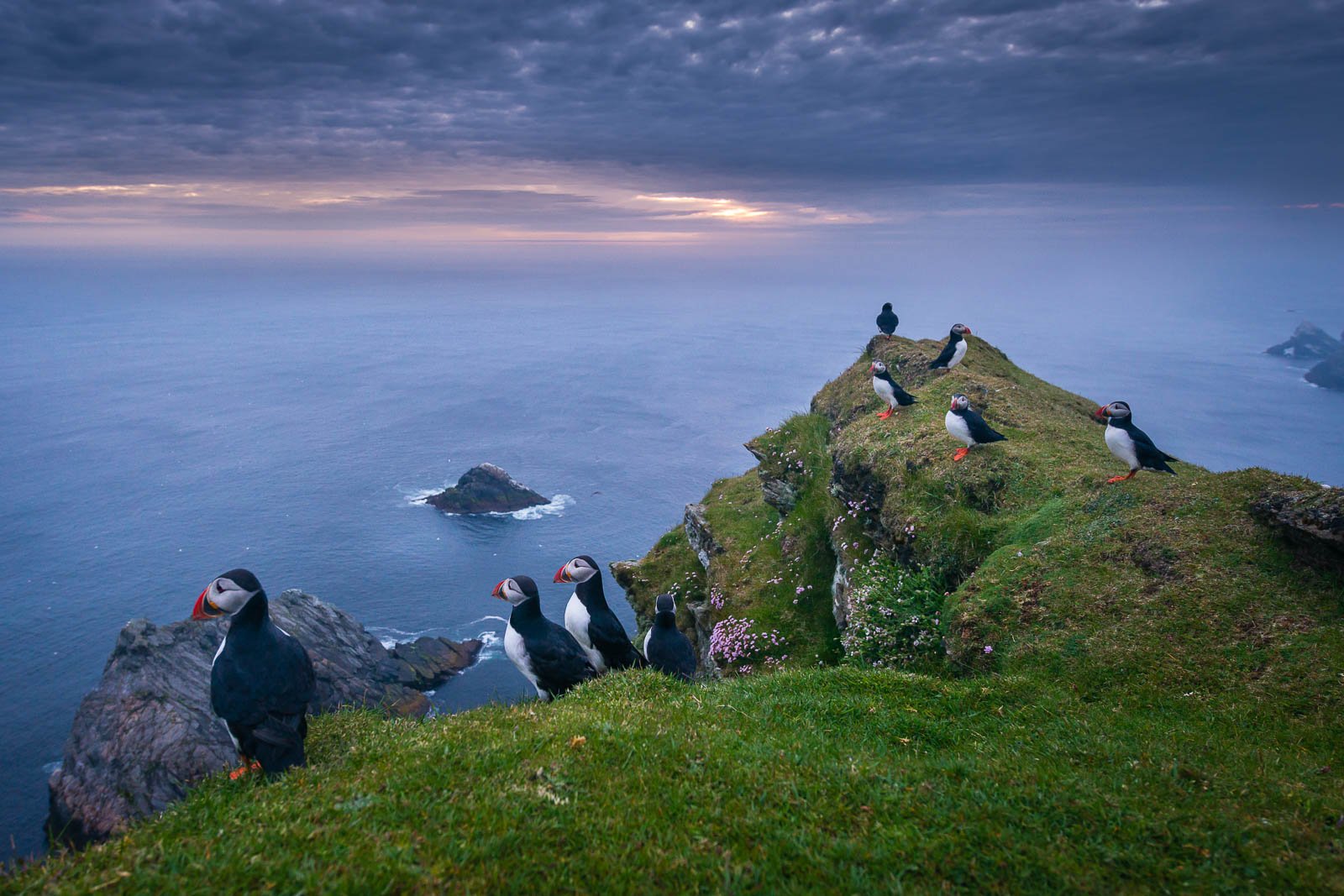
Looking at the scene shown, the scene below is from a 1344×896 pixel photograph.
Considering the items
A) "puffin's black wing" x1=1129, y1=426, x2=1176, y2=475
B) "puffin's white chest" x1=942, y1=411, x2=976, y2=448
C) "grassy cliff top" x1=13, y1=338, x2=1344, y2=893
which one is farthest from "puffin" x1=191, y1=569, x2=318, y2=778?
"puffin's black wing" x1=1129, y1=426, x2=1176, y2=475

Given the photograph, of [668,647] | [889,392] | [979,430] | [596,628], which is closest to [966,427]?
[979,430]

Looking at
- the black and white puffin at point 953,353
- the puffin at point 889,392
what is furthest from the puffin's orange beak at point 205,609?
the black and white puffin at point 953,353

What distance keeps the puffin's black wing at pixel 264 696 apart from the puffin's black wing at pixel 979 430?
15342 millimetres

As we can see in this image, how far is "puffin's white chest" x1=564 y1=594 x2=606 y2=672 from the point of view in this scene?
1371 cm

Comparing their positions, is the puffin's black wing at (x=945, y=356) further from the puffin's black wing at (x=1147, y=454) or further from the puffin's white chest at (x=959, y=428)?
the puffin's black wing at (x=1147, y=454)

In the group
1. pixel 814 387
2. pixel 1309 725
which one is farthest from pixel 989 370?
pixel 814 387

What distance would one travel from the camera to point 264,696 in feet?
28.2

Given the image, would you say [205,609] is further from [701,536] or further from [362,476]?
[362,476]

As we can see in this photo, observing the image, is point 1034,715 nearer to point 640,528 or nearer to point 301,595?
point 301,595

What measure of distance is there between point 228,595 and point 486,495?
86.5m

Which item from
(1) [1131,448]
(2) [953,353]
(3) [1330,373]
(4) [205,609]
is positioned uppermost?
(2) [953,353]

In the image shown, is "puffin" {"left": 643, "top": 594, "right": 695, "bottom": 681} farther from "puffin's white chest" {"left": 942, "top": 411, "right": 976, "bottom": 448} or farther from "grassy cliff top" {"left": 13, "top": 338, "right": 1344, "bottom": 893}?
"puffin's white chest" {"left": 942, "top": 411, "right": 976, "bottom": 448}

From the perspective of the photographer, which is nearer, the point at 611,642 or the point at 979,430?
the point at 611,642

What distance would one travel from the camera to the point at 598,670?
13758 mm
